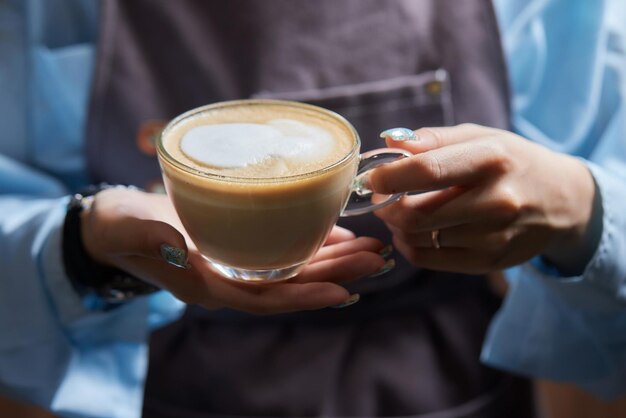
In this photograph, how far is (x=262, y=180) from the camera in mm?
427

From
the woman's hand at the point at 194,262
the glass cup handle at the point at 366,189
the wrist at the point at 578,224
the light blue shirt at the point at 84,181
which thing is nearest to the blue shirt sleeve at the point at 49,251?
the light blue shirt at the point at 84,181

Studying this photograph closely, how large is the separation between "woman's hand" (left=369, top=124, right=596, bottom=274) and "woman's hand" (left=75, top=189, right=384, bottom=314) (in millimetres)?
45

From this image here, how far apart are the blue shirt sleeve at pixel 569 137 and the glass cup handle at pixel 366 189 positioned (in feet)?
0.73

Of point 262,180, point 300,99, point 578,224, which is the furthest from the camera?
point 300,99

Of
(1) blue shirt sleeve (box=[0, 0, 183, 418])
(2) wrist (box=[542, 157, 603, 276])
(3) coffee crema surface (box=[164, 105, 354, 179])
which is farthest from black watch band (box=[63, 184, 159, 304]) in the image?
(2) wrist (box=[542, 157, 603, 276])

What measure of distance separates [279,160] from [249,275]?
90 millimetres

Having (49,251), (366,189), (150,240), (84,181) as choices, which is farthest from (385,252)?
(84,181)

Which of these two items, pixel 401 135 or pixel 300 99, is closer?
pixel 401 135

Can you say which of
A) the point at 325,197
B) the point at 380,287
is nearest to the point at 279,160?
the point at 325,197

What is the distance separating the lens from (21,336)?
0.64 m

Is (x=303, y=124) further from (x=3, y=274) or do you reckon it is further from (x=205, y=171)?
(x=3, y=274)

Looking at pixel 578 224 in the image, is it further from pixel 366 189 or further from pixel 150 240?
pixel 150 240

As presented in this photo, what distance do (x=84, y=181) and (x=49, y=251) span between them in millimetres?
169

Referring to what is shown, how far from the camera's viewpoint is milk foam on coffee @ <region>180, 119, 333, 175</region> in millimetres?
451
